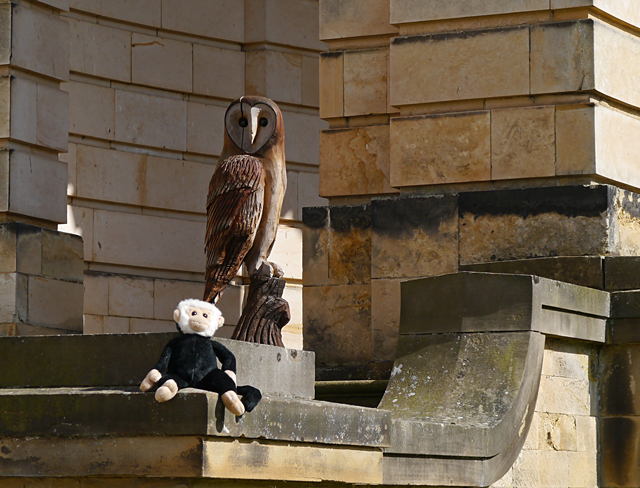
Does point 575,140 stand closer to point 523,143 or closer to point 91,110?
point 523,143

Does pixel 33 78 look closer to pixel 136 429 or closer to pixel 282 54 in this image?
pixel 282 54

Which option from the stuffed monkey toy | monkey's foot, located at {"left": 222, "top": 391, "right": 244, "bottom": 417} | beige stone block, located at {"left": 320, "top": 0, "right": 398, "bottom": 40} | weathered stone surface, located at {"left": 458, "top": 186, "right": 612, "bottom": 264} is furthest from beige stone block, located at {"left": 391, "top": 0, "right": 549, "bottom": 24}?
monkey's foot, located at {"left": 222, "top": 391, "right": 244, "bottom": 417}

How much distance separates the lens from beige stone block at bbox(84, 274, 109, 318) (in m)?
12.8

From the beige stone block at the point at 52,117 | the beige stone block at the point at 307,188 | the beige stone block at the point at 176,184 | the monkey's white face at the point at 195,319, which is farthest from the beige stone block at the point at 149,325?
the monkey's white face at the point at 195,319

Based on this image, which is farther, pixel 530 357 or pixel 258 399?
pixel 530 357

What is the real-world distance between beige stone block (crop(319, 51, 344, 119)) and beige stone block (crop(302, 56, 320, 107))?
16.5ft

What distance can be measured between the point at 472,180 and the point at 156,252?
5.47 metres

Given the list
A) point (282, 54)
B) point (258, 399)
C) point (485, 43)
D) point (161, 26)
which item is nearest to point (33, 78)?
point (161, 26)

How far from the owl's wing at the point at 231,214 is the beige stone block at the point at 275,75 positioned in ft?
23.7

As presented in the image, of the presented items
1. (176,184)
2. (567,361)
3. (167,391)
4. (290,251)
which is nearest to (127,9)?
(176,184)

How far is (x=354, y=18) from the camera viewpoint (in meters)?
9.32

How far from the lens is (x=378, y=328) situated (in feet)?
29.0

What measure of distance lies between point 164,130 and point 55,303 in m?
3.02

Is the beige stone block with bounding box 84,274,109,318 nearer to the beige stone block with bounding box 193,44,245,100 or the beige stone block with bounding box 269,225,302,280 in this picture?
the beige stone block with bounding box 269,225,302,280
